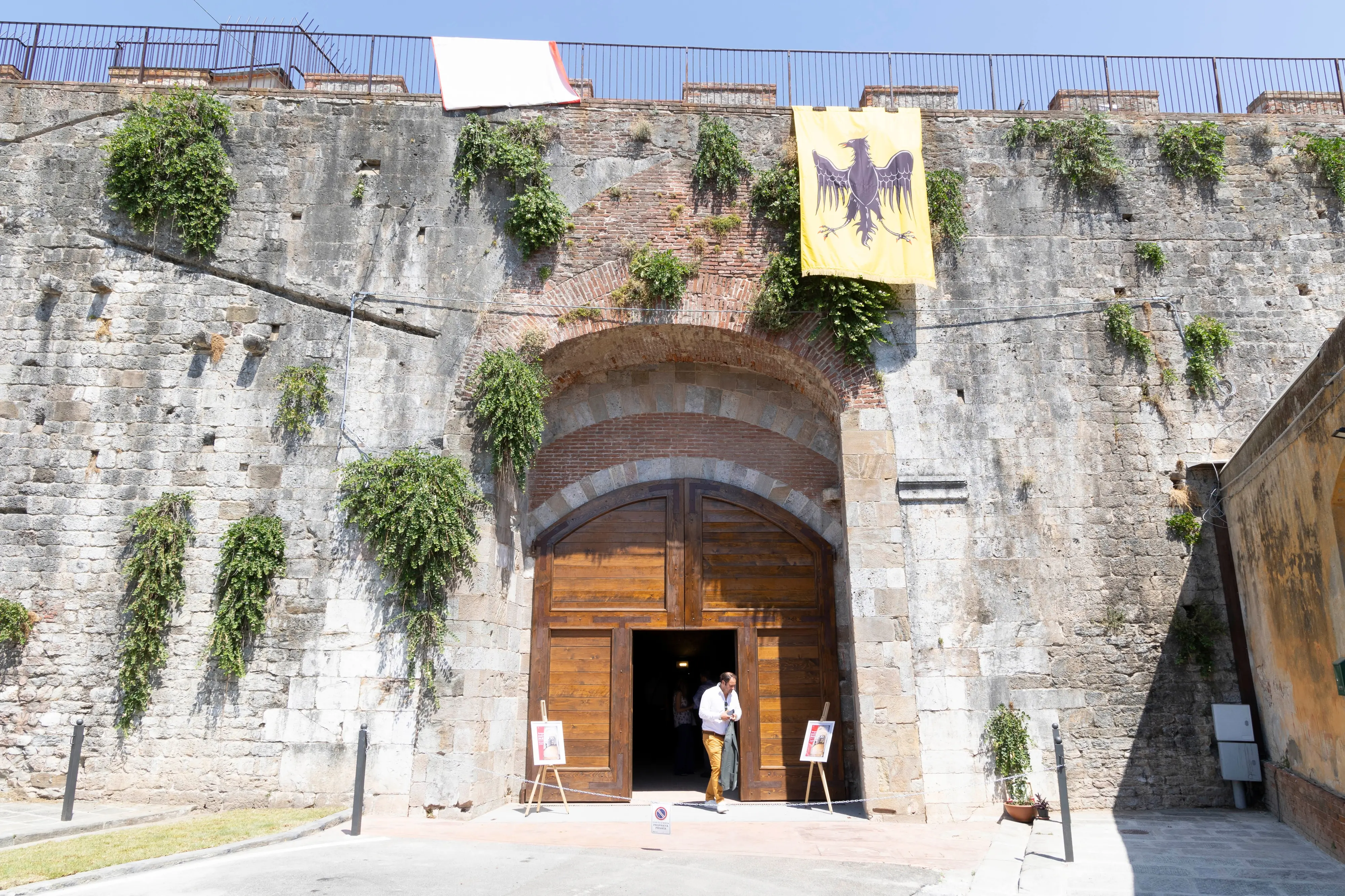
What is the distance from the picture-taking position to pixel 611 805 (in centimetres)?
1116

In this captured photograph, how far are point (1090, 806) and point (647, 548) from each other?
599 centimetres

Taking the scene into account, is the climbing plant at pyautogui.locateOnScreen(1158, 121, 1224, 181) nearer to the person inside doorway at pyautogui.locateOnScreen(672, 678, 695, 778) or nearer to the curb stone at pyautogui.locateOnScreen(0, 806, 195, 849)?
the person inside doorway at pyautogui.locateOnScreen(672, 678, 695, 778)

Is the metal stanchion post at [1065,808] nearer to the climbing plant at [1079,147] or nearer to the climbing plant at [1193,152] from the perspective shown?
the climbing plant at [1079,147]

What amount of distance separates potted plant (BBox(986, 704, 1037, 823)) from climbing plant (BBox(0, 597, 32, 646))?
1076 cm

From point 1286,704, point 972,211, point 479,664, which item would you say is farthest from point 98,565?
point 1286,704

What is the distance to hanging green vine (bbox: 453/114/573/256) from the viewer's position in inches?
454

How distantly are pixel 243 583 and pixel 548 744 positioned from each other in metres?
3.88

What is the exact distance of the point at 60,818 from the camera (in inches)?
352

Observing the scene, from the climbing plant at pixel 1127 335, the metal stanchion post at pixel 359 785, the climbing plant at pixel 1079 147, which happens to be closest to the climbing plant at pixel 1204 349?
the climbing plant at pixel 1127 335

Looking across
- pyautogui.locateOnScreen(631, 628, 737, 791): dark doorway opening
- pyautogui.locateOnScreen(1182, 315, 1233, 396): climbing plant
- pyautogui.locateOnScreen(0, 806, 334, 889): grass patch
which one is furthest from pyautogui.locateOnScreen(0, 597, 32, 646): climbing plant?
pyautogui.locateOnScreen(1182, 315, 1233, 396): climbing plant

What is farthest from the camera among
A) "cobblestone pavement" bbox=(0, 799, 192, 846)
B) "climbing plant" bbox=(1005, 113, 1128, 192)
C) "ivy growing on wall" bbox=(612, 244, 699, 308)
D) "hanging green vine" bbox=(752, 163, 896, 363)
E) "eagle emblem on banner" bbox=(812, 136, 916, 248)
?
"climbing plant" bbox=(1005, 113, 1128, 192)

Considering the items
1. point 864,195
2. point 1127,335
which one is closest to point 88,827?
point 864,195

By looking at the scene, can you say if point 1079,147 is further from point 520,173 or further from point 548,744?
point 548,744

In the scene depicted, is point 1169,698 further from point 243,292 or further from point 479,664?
point 243,292
